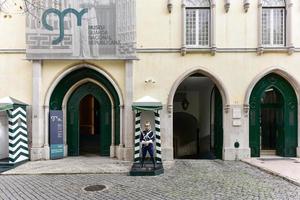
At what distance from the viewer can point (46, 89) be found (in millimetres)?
12016

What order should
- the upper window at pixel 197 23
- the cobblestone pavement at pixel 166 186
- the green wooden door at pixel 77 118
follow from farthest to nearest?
1. the green wooden door at pixel 77 118
2. the upper window at pixel 197 23
3. the cobblestone pavement at pixel 166 186

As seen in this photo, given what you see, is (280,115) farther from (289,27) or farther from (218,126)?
(289,27)

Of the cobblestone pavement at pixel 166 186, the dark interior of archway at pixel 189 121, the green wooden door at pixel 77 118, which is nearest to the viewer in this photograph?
the cobblestone pavement at pixel 166 186

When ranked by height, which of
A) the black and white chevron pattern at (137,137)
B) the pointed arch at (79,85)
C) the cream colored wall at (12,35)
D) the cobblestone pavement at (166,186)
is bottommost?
the cobblestone pavement at (166,186)

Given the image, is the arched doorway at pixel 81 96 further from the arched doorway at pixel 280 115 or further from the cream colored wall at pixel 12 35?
the arched doorway at pixel 280 115

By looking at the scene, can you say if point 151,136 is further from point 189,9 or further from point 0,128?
point 0,128

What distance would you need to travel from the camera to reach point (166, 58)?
1196 centimetres

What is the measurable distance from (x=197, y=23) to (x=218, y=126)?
17.8ft

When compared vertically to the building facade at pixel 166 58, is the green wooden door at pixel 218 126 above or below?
below

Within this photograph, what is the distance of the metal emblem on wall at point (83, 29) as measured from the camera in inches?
462

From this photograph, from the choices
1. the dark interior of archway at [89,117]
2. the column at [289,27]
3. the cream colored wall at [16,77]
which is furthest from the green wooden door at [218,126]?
the cream colored wall at [16,77]

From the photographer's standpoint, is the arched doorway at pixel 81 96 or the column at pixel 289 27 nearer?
the column at pixel 289 27

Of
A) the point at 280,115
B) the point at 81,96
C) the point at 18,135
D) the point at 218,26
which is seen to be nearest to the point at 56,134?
the point at 18,135

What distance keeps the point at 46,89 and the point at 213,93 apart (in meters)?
9.16
